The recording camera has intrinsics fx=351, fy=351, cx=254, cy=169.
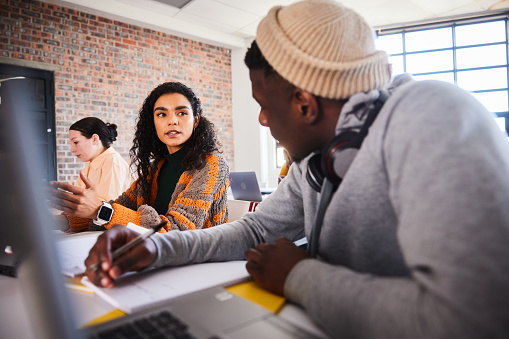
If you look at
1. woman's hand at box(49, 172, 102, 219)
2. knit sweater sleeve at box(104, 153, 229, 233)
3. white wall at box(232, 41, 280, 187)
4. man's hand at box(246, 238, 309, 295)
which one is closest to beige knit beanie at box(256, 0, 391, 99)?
man's hand at box(246, 238, 309, 295)

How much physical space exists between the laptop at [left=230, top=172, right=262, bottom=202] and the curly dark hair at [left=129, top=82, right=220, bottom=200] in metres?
1.10

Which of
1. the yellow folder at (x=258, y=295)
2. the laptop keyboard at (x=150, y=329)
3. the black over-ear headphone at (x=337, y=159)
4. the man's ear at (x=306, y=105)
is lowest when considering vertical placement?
the yellow folder at (x=258, y=295)

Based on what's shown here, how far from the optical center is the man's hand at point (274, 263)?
0.66 meters

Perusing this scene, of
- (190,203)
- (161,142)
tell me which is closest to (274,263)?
(190,203)

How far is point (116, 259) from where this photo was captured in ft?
2.48

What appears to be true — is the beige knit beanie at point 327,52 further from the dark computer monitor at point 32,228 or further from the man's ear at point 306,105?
the dark computer monitor at point 32,228

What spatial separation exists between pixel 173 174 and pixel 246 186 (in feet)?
4.40

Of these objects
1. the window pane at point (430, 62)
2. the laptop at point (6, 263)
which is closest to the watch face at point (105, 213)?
the laptop at point (6, 263)

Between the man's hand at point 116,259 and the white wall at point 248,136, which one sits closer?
the man's hand at point 116,259

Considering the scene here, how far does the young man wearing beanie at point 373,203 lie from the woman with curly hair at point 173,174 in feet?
2.09

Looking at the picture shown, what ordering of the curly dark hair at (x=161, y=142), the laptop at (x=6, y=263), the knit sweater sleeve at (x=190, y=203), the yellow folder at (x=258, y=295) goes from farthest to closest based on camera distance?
the curly dark hair at (x=161, y=142) < the knit sweater sleeve at (x=190, y=203) < the laptop at (x=6, y=263) < the yellow folder at (x=258, y=295)

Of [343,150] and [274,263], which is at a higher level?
[343,150]

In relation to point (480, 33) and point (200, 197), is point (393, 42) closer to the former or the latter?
point (480, 33)

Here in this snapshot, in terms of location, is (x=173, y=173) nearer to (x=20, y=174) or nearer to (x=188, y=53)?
(x=20, y=174)
